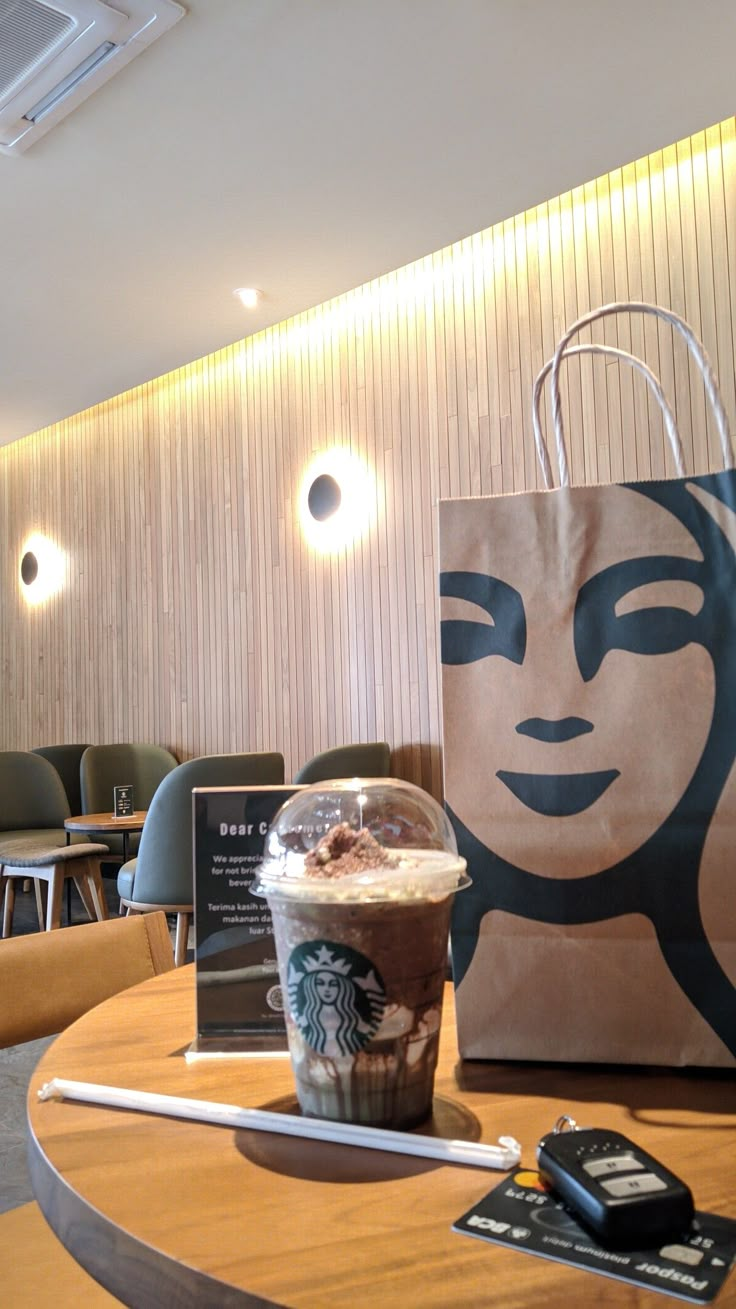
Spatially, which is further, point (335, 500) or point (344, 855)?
point (335, 500)

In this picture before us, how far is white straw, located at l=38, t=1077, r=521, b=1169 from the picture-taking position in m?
0.63

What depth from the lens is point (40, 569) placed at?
7645mm

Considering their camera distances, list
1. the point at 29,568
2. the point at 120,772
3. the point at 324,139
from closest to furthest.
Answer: the point at 324,139 → the point at 120,772 → the point at 29,568

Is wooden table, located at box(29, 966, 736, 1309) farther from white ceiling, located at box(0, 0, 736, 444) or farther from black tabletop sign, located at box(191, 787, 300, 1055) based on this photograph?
white ceiling, located at box(0, 0, 736, 444)

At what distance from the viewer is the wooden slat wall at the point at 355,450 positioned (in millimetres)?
4172

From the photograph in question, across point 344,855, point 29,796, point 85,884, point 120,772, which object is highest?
point 344,855

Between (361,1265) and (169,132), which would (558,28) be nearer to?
(169,132)

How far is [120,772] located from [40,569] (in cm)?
221

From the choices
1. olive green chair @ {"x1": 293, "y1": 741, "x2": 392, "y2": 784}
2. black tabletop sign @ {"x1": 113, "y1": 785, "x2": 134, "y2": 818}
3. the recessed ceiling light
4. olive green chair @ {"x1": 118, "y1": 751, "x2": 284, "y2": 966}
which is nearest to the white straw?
olive green chair @ {"x1": 118, "y1": 751, "x2": 284, "y2": 966}

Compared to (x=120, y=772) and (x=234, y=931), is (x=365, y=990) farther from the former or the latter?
(x=120, y=772)

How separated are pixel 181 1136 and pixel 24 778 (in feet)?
18.5

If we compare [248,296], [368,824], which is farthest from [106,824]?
[368,824]

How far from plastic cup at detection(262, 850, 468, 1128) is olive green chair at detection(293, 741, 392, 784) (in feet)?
12.8

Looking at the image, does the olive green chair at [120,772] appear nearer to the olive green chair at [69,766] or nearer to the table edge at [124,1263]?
the olive green chair at [69,766]
